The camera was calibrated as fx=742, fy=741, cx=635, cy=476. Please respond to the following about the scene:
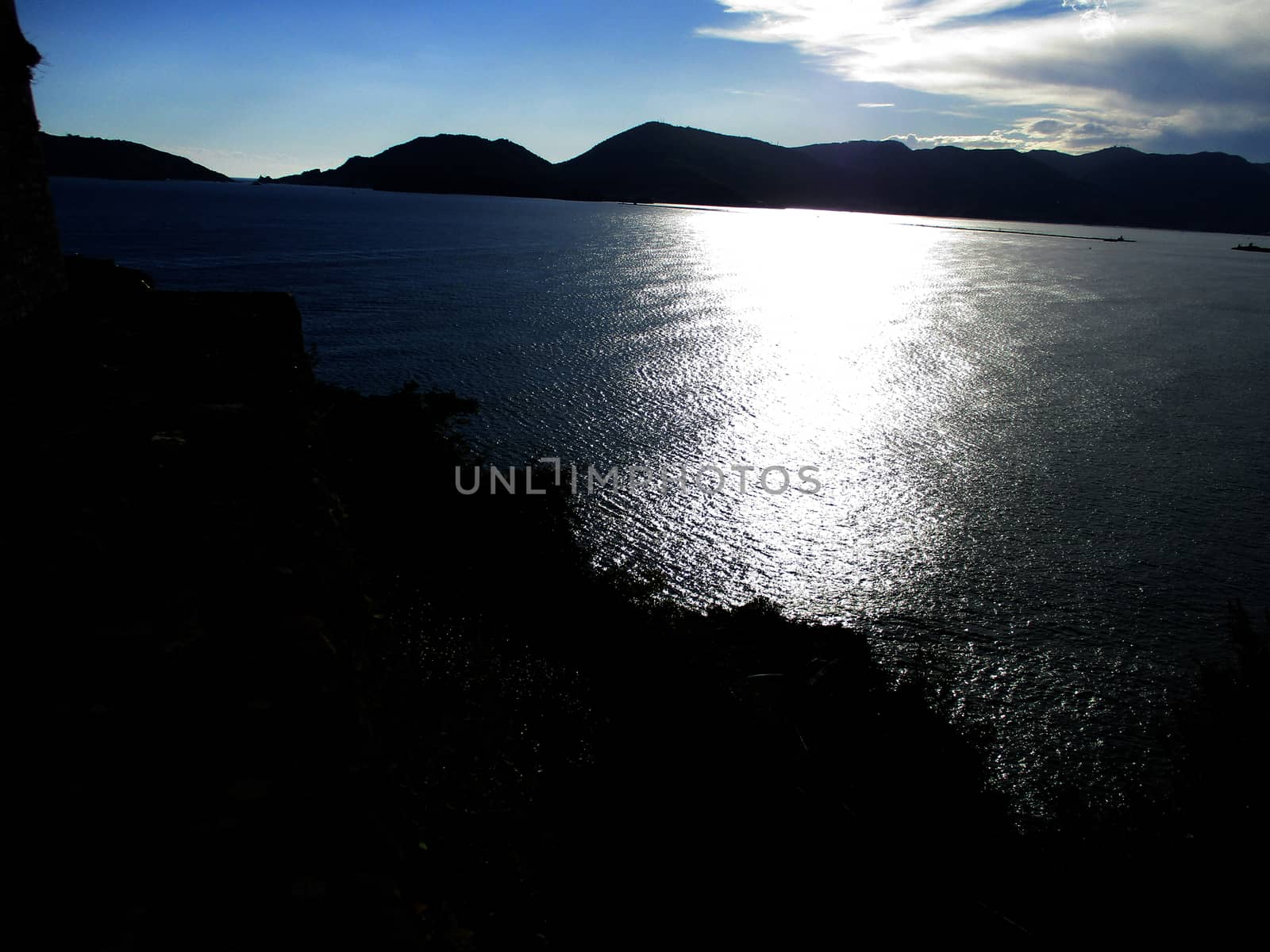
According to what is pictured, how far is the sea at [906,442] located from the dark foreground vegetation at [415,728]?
3229 millimetres

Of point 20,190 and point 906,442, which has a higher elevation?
point 20,190

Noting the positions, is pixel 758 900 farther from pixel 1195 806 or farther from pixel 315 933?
pixel 315 933

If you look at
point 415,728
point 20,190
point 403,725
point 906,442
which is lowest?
point 906,442

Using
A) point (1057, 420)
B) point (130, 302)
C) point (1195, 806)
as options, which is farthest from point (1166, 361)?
point (130, 302)

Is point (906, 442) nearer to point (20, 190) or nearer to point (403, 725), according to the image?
point (403, 725)

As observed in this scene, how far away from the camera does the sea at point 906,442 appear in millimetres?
23531

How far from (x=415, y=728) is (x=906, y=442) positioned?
34.3 m

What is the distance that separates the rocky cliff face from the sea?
62.8 ft

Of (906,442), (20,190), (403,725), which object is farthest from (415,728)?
(906,442)

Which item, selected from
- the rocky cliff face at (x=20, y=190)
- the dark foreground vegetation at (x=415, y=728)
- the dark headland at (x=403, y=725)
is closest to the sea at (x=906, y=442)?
the dark headland at (x=403, y=725)

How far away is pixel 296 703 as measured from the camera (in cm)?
424

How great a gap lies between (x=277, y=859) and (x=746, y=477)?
33.6m

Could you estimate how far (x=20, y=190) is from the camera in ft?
36.5

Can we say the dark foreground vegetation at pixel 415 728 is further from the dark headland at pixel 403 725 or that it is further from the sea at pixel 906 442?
the sea at pixel 906 442
